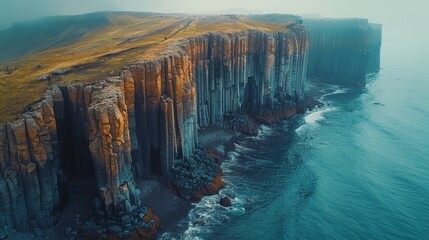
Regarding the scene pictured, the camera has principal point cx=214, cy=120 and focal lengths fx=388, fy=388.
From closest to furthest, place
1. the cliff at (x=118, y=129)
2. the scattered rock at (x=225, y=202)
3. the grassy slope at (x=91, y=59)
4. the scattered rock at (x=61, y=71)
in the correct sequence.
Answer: the cliff at (x=118, y=129) → the grassy slope at (x=91, y=59) → the scattered rock at (x=61, y=71) → the scattered rock at (x=225, y=202)

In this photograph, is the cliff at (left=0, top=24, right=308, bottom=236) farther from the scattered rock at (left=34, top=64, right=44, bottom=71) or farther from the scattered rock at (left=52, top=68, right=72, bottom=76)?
the scattered rock at (left=34, top=64, right=44, bottom=71)

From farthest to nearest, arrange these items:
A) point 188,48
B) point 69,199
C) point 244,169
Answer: point 188,48
point 244,169
point 69,199

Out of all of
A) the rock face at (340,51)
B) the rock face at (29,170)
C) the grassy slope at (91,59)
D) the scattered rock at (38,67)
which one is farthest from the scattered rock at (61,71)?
the rock face at (340,51)

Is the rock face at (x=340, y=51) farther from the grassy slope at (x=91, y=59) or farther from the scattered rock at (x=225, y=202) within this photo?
the scattered rock at (x=225, y=202)

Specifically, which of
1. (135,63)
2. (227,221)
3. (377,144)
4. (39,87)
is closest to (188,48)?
(135,63)

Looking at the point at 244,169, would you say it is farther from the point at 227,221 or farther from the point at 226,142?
the point at 227,221

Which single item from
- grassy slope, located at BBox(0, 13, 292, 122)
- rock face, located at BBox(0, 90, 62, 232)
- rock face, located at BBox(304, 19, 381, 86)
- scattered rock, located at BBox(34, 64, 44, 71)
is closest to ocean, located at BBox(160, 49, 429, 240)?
rock face, located at BBox(0, 90, 62, 232)

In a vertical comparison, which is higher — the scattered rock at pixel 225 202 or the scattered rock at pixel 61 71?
the scattered rock at pixel 61 71
